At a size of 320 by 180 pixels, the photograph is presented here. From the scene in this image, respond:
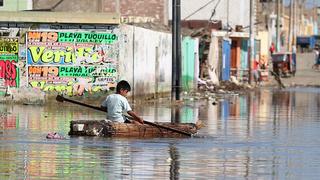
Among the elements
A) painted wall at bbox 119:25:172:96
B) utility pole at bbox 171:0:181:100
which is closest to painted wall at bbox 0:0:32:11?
painted wall at bbox 119:25:172:96

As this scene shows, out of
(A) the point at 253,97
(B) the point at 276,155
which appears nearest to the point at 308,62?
(A) the point at 253,97

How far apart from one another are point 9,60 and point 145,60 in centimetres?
577

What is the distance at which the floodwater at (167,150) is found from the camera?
1498 centimetres

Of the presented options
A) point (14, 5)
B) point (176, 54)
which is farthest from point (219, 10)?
point (176, 54)

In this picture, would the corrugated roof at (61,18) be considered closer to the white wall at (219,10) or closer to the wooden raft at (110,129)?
the wooden raft at (110,129)

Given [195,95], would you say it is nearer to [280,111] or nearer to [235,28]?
[280,111]

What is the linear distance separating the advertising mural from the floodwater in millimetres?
3183

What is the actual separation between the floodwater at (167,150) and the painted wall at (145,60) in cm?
468

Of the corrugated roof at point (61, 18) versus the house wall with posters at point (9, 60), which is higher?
the corrugated roof at point (61, 18)

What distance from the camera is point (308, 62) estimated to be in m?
106

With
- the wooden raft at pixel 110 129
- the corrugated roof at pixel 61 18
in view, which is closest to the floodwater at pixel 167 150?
the wooden raft at pixel 110 129

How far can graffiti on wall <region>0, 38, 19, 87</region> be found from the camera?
113ft

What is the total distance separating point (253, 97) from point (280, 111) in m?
10.8

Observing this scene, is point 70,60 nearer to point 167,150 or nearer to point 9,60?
point 9,60
